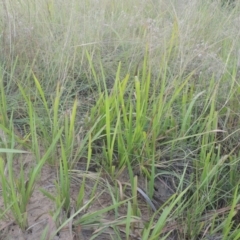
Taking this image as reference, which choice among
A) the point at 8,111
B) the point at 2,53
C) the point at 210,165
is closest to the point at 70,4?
the point at 2,53

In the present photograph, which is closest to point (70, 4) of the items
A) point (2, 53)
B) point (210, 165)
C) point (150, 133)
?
point (2, 53)

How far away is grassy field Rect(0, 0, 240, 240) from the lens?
93cm

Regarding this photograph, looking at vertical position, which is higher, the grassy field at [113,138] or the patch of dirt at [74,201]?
the grassy field at [113,138]

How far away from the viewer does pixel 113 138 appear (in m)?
1.06

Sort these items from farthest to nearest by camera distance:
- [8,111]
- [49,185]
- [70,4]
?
[70,4] → [8,111] → [49,185]

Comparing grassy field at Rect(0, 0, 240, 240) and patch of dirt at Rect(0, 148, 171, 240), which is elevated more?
grassy field at Rect(0, 0, 240, 240)

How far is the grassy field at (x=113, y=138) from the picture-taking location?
3.04ft

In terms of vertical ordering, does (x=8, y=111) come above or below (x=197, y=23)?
below

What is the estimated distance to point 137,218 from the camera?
0.93 metres

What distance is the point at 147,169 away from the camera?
42.9 inches

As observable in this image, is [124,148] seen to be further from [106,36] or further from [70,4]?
[70,4]

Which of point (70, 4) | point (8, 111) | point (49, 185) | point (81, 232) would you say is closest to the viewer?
point (81, 232)

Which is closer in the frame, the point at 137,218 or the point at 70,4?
the point at 137,218

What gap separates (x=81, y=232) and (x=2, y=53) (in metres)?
0.81
